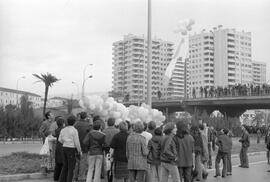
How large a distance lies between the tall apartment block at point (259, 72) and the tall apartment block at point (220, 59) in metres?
12.4

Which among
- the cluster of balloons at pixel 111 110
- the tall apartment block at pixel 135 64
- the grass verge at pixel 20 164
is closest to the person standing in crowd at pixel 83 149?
the grass verge at pixel 20 164

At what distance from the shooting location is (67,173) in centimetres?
1088

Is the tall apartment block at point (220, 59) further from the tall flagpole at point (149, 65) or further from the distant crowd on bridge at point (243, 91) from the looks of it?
the tall flagpole at point (149, 65)

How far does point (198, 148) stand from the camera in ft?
42.4

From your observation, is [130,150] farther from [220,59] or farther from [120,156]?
[220,59]

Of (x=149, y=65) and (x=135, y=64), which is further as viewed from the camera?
(x=135, y=64)

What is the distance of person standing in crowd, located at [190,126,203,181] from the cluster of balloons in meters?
3.78

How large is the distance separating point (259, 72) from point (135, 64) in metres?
72.3

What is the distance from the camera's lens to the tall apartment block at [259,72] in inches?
6329

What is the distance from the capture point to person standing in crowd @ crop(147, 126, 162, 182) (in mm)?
10570

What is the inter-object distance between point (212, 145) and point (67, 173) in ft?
27.2

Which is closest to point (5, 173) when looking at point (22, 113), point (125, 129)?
point (125, 129)

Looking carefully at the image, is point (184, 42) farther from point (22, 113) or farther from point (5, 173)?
point (5, 173)

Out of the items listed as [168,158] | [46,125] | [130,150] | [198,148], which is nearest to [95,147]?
[130,150]
